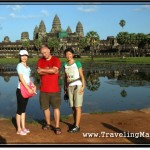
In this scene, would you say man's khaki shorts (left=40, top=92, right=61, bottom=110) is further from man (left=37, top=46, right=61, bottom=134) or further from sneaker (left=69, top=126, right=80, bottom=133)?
sneaker (left=69, top=126, right=80, bottom=133)

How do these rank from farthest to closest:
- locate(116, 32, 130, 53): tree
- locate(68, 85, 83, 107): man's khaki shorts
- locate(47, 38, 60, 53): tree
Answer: locate(116, 32, 130, 53): tree
locate(47, 38, 60, 53): tree
locate(68, 85, 83, 107): man's khaki shorts

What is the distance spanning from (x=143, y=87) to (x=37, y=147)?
13.0 m

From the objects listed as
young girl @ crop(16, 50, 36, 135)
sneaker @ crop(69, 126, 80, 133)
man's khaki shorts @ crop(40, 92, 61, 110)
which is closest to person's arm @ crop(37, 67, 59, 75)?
young girl @ crop(16, 50, 36, 135)

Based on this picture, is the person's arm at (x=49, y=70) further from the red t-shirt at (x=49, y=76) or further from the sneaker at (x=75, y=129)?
the sneaker at (x=75, y=129)

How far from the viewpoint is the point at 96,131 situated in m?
7.05

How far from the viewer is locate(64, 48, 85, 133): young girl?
7051 millimetres

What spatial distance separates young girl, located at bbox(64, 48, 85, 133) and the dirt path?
1.38 feet

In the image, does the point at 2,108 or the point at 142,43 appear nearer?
the point at 2,108

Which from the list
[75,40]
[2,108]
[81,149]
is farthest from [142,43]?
[81,149]

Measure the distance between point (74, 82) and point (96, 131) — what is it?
3.47 ft

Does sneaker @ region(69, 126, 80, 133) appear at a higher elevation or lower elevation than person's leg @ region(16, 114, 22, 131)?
lower

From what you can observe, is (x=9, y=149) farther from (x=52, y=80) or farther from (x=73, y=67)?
(x=73, y=67)

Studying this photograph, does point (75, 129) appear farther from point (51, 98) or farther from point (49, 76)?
point (49, 76)

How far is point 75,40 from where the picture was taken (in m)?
112
